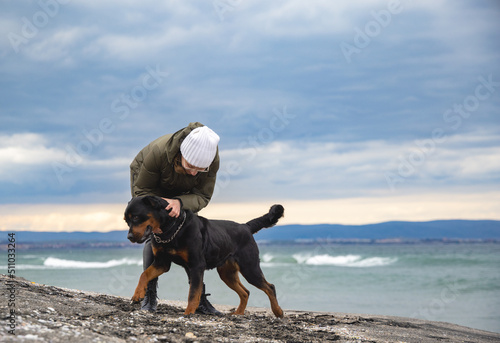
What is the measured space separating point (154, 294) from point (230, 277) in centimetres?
110

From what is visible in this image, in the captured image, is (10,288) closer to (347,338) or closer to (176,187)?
(176,187)

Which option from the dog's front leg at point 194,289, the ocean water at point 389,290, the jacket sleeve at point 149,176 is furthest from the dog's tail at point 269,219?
the ocean water at point 389,290

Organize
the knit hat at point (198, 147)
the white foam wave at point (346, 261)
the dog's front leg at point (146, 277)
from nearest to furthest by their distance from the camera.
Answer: the knit hat at point (198, 147) < the dog's front leg at point (146, 277) < the white foam wave at point (346, 261)

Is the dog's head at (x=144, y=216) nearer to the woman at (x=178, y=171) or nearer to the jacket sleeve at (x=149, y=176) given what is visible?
the woman at (x=178, y=171)

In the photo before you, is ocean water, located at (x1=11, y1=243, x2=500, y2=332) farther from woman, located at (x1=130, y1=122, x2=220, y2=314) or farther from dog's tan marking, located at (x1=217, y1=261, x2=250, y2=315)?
woman, located at (x1=130, y1=122, x2=220, y2=314)

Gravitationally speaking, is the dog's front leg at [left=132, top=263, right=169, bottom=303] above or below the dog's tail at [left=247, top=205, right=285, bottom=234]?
below

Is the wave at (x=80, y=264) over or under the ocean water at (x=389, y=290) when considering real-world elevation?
over

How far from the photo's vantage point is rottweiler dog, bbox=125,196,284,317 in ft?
17.9

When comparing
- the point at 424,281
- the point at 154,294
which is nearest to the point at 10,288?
the point at 154,294

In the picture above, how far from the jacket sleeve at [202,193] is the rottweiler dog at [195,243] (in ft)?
0.38

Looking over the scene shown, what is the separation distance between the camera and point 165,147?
572 cm

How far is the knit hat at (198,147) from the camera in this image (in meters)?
5.39

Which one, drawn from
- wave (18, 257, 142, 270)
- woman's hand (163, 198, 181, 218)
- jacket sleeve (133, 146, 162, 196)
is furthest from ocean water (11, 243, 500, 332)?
wave (18, 257, 142, 270)

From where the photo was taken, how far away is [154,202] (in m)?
5.49
